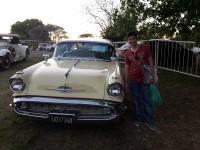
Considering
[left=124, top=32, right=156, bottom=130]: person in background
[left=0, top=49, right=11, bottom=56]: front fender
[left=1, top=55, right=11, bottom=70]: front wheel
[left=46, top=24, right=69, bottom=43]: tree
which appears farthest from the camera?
[left=46, top=24, right=69, bottom=43]: tree

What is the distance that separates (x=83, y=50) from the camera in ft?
23.3

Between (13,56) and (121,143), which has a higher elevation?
(13,56)

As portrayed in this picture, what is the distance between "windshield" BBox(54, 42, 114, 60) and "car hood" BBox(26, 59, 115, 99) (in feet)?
3.87

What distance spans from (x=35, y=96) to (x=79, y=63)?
155cm

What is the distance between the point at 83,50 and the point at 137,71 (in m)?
1.89

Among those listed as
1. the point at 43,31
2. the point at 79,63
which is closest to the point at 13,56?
the point at 79,63

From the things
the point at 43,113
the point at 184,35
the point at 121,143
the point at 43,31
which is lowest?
the point at 121,143

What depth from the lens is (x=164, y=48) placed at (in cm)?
1181

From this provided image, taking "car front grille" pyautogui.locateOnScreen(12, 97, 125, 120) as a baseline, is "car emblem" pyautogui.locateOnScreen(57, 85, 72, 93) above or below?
above

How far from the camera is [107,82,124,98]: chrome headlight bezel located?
5130 millimetres

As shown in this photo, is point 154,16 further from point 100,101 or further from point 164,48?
point 100,101

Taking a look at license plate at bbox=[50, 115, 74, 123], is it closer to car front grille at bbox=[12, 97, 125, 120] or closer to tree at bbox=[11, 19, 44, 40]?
car front grille at bbox=[12, 97, 125, 120]

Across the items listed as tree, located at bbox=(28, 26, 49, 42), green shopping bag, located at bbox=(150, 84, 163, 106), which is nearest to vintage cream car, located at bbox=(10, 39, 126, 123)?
green shopping bag, located at bbox=(150, 84, 163, 106)

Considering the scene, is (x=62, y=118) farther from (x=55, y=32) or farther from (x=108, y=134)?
(x=55, y=32)
